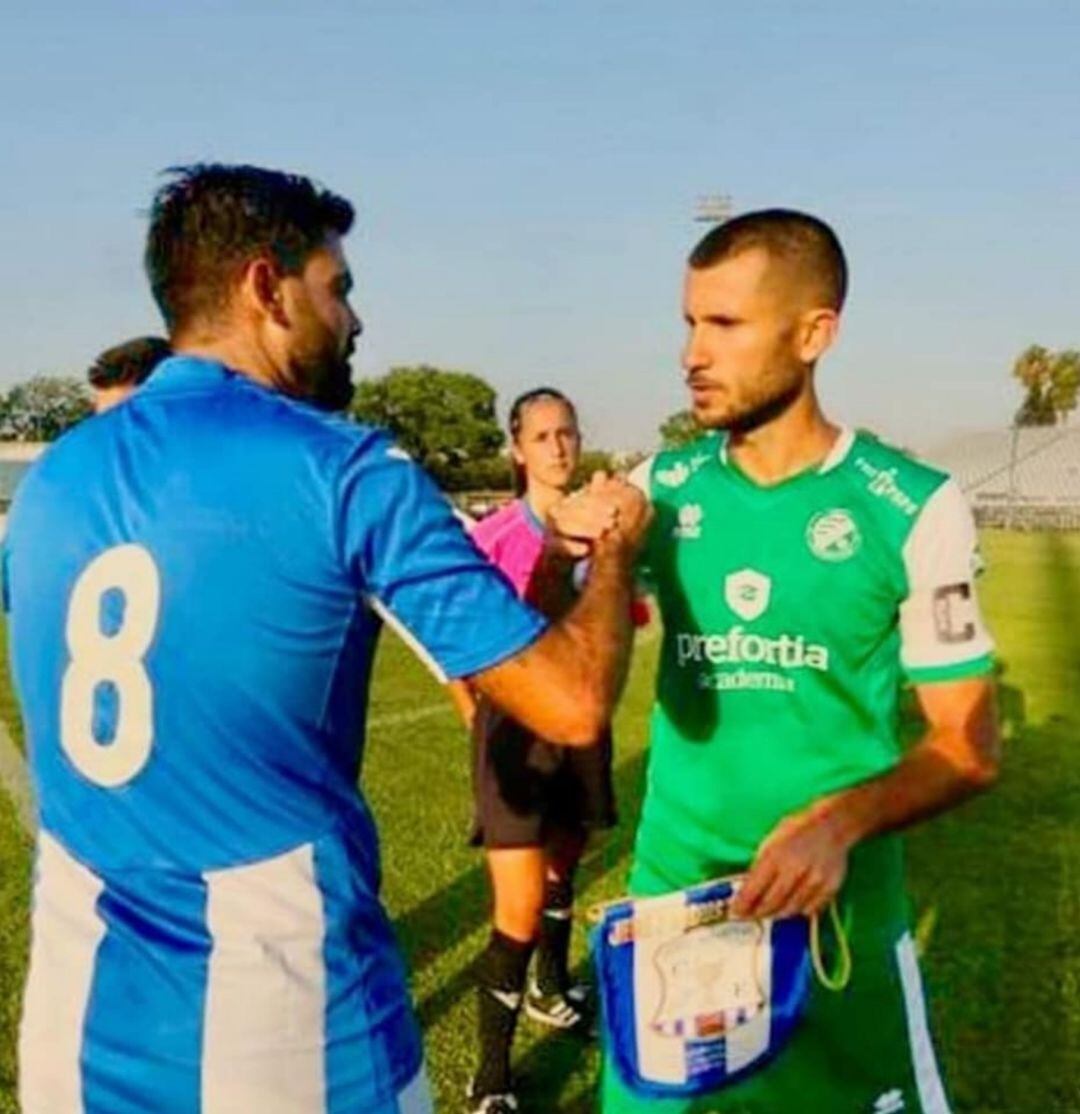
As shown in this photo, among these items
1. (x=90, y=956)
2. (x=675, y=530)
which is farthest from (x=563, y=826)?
(x=90, y=956)

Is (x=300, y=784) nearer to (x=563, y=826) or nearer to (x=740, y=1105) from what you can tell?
(x=740, y=1105)

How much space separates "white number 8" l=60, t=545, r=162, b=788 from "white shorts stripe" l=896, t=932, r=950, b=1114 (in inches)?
64.6

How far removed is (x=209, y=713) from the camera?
230cm

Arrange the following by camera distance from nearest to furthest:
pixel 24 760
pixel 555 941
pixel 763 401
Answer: pixel 763 401 < pixel 555 941 < pixel 24 760

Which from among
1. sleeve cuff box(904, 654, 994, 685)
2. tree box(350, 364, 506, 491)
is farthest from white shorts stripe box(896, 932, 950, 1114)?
tree box(350, 364, 506, 491)

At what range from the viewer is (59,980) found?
8.00ft

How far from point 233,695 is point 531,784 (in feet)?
11.5

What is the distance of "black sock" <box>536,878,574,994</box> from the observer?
6066 mm

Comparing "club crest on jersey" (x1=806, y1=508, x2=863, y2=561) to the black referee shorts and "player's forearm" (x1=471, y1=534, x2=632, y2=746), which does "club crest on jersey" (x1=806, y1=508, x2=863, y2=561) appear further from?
the black referee shorts

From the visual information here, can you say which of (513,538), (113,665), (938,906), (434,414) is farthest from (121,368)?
(434,414)

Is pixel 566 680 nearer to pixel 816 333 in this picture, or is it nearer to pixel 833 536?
pixel 833 536

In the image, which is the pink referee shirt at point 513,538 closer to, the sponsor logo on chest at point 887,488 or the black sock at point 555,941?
the black sock at point 555,941

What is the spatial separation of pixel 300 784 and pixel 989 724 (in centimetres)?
135

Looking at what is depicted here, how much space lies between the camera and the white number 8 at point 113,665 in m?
2.29
